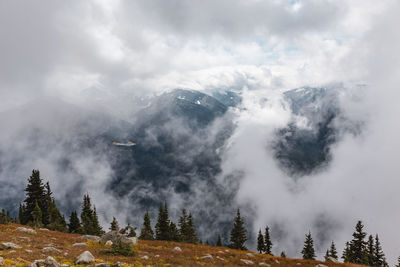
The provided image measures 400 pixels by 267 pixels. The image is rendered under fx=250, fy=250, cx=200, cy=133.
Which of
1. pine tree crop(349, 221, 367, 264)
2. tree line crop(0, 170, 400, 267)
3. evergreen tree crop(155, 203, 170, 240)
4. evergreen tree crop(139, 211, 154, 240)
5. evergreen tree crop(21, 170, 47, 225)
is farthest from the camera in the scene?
evergreen tree crop(155, 203, 170, 240)

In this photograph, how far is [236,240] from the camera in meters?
88.8

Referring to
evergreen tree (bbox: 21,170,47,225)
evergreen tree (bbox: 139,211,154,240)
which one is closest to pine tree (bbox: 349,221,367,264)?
evergreen tree (bbox: 139,211,154,240)

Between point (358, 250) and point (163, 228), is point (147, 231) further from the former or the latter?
point (358, 250)

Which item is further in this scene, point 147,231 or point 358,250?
point 147,231

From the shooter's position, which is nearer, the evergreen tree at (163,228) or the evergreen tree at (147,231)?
the evergreen tree at (147,231)

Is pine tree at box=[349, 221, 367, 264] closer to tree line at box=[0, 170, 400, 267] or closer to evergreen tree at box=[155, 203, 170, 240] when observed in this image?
tree line at box=[0, 170, 400, 267]

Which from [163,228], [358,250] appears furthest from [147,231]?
[358,250]

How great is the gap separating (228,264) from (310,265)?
1166cm

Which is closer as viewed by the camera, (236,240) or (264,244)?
(236,240)

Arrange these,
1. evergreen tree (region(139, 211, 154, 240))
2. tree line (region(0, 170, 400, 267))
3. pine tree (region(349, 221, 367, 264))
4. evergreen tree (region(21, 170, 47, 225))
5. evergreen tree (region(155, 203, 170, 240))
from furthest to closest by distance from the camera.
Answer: evergreen tree (region(155, 203, 170, 240)), evergreen tree (region(139, 211, 154, 240)), pine tree (region(349, 221, 367, 264)), tree line (region(0, 170, 400, 267)), evergreen tree (region(21, 170, 47, 225))

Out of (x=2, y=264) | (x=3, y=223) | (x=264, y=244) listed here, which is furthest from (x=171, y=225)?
(x=2, y=264)

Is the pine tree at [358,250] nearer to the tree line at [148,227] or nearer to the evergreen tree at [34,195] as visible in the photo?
the tree line at [148,227]

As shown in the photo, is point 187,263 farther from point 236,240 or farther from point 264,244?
point 264,244

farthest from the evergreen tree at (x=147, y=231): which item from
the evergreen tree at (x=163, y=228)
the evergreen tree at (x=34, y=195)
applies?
the evergreen tree at (x=34, y=195)
